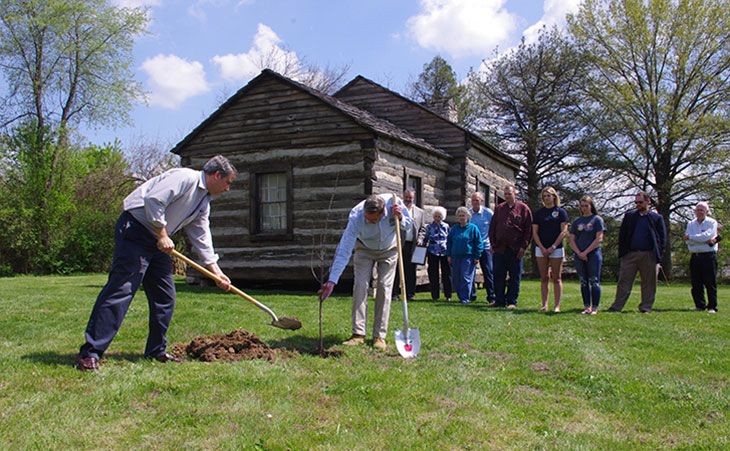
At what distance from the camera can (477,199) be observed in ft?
41.1

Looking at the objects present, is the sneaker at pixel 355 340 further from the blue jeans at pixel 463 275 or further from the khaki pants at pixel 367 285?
the blue jeans at pixel 463 275

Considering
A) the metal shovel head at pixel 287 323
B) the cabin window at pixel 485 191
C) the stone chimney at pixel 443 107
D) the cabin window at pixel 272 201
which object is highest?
the stone chimney at pixel 443 107

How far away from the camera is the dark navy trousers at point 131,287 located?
213 inches

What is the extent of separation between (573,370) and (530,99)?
100 feet

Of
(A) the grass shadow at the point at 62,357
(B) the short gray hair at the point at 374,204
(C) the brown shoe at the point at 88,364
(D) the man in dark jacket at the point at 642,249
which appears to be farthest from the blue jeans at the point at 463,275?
(C) the brown shoe at the point at 88,364

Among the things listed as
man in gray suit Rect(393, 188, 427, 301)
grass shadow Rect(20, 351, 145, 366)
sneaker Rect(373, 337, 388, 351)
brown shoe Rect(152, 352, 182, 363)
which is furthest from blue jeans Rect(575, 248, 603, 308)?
grass shadow Rect(20, 351, 145, 366)

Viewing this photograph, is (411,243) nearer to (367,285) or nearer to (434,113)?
(367,285)

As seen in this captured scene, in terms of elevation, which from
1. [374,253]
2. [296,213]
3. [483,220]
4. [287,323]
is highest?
[296,213]

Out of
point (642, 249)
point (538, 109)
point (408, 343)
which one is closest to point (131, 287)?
point (408, 343)

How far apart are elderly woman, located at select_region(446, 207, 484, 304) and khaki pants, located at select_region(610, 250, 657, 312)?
256 centimetres

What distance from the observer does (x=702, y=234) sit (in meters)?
11.3

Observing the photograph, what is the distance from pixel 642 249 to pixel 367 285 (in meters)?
5.85

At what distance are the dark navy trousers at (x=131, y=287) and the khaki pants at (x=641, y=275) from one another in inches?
302

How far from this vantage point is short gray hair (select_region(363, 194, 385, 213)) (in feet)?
21.5
